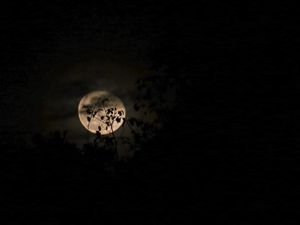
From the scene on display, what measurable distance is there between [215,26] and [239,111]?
1526mm

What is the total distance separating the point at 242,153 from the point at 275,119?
0.62 metres

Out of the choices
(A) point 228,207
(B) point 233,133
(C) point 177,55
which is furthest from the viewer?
(C) point 177,55

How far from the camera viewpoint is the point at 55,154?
6.55 m

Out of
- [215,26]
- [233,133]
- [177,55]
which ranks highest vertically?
[215,26]

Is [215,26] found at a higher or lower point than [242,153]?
higher

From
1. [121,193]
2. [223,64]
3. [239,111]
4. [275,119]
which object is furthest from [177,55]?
[121,193]

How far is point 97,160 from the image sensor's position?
20.4 feet

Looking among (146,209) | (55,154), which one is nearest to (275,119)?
(146,209)

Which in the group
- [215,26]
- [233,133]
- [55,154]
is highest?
[215,26]

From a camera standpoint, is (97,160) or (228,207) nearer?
(228,207)

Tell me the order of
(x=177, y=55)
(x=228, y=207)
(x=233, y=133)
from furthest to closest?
(x=177, y=55)
(x=233, y=133)
(x=228, y=207)

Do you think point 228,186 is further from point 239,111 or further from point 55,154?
point 55,154

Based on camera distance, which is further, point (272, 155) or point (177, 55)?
point (177, 55)

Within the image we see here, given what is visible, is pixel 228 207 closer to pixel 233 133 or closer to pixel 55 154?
pixel 233 133
